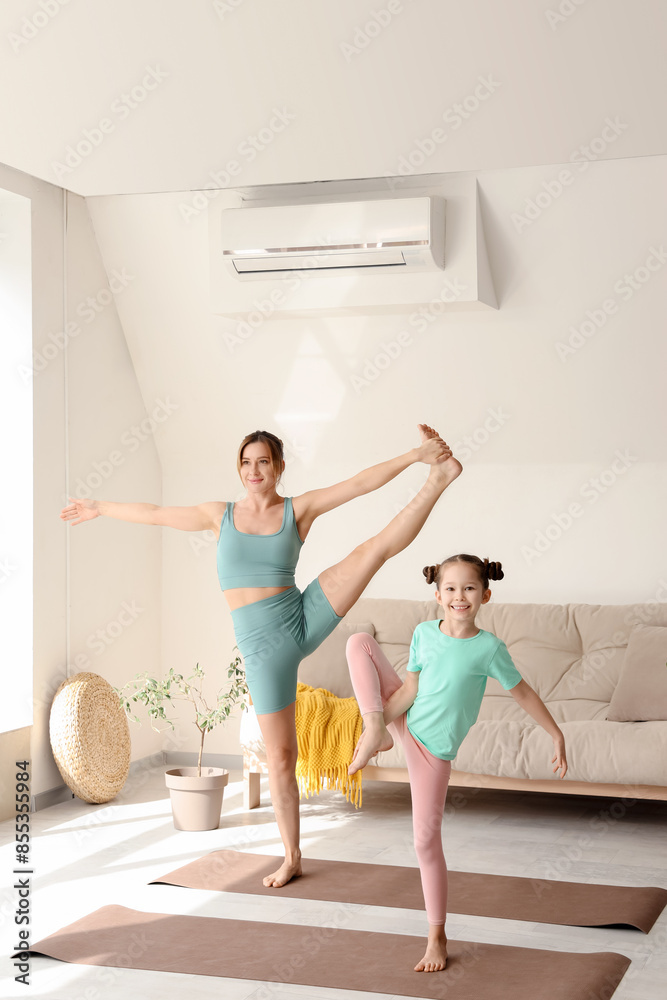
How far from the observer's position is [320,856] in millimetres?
4086

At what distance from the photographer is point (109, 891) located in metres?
3.67

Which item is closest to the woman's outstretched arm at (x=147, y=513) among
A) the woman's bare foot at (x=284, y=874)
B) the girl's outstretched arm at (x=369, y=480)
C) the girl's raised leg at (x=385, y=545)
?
the girl's outstretched arm at (x=369, y=480)

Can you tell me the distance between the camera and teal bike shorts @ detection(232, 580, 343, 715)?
3.53 m

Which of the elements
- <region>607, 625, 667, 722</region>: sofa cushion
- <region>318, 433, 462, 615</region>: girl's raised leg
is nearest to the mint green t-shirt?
<region>318, 433, 462, 615</region>: girl's raised leg

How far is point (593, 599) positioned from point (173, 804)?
2.19 meters

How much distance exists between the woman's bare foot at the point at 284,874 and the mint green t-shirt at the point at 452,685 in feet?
3.40

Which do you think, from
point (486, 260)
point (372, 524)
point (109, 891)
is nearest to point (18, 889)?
point (109, 891)

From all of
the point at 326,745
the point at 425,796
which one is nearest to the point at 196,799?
the point at 326,745

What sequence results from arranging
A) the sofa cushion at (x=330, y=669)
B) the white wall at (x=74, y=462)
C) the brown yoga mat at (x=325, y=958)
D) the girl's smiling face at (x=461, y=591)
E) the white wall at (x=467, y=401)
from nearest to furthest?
the brown yoga mat at (x=325, y=958)
the girl's smiling face at (x=461, y=591)
the white wall at (x=467, y=401)
the white wall at (x=74, y=462)
the sofa cushion at (x=330, y=669)

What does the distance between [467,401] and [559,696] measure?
1.44 metres

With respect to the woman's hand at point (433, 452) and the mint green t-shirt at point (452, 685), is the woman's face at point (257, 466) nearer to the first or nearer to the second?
the woman's hand at point (433, 452)

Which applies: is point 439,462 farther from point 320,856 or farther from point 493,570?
point 320,856

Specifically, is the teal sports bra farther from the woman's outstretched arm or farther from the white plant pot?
the white plant pot

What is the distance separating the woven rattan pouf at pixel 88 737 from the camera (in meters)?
4.75
